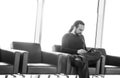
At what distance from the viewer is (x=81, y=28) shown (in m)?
5.05

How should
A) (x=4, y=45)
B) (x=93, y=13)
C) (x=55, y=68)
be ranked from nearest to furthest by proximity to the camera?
(x=55, y=68)
(x=4, y=45)
(x=93, y=13)

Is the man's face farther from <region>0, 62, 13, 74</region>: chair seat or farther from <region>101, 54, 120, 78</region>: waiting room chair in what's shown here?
<region>0, 62, 13, 74</region>: chair seat

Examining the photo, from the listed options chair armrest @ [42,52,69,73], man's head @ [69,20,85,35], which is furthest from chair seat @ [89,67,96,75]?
man's head @ [69,20,85,35]

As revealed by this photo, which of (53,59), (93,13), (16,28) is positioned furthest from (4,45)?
(93,13)

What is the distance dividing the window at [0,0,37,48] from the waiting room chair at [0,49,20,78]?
94cm

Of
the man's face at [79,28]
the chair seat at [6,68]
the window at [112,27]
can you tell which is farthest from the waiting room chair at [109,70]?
the chair seat at [6,68]

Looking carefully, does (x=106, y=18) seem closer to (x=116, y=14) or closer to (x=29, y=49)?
(x=116, y=14)

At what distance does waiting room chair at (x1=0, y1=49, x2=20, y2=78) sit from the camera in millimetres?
4043

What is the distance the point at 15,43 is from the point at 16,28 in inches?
30.7

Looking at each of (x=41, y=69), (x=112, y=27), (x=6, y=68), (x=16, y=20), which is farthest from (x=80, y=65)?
(x=112, y=27)

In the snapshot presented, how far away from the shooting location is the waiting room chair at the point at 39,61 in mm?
4281

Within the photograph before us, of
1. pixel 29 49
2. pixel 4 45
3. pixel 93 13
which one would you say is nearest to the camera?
pixel 29 49

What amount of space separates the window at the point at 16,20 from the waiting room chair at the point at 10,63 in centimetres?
94

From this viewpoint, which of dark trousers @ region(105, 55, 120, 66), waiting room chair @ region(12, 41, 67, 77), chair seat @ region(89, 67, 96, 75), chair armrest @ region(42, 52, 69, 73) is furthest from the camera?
dark trousers @ region(105, 55, 120, 66)
